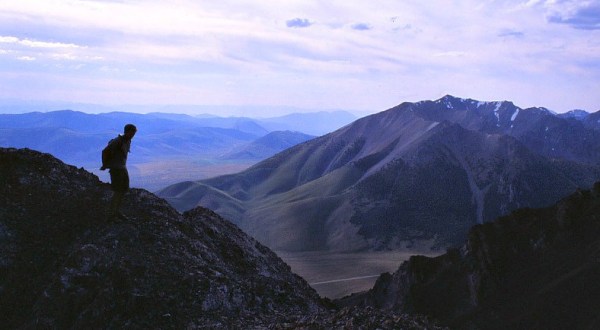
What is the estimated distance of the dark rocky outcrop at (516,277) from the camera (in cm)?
3562

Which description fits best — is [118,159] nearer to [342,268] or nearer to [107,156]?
[107,156]

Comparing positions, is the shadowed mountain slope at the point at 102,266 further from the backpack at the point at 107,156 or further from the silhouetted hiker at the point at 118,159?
the backpack at the point at 107,156

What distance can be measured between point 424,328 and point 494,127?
19970 centimetres

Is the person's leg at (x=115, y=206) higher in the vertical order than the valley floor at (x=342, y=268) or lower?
higher

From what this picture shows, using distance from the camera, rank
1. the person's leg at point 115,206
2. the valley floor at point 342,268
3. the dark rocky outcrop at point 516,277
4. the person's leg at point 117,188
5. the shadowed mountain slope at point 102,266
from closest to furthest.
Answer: the shadowed mountain slope at point 102,266 < the person's leg at point 117,188 < the person's leg at point 115,206 < the dark rocky outcrop at point 516,277 < the valley floor at point 342,268

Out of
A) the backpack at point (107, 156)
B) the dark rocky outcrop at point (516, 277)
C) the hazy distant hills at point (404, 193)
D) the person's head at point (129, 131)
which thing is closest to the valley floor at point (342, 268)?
the hazy distant hills at point (404, 193)

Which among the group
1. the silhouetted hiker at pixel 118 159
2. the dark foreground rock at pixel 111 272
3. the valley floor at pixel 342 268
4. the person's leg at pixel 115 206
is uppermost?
the silhouetted hiker at pixel 118 159

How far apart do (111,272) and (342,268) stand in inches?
2827

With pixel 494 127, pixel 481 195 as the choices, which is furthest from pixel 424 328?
pixel 494 127

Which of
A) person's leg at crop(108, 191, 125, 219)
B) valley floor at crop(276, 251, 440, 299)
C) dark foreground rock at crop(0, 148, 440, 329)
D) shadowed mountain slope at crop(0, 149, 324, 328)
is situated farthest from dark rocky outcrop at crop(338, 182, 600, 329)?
person's leg at crop(108, 191, 125, 219)

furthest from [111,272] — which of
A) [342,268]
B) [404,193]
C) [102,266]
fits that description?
[404,193]

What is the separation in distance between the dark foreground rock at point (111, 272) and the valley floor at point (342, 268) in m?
52.4

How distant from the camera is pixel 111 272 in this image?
1301 centimetres

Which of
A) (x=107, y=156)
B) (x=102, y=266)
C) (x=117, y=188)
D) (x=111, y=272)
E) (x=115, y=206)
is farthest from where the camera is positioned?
(x=115, y=206)
